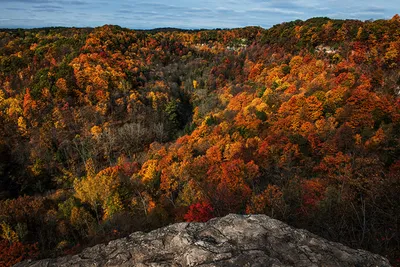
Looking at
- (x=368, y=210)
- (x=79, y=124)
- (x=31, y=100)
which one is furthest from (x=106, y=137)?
(x=368, y=210)

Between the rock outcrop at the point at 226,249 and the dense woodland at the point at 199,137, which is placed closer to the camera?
the rock outcrop at the point at 226,249

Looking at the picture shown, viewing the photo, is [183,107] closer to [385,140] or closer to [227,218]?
[385,140]

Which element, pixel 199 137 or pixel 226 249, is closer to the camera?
pixel 226 249

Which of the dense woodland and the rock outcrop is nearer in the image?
the rock outcrop

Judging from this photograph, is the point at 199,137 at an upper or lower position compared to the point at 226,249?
lower
